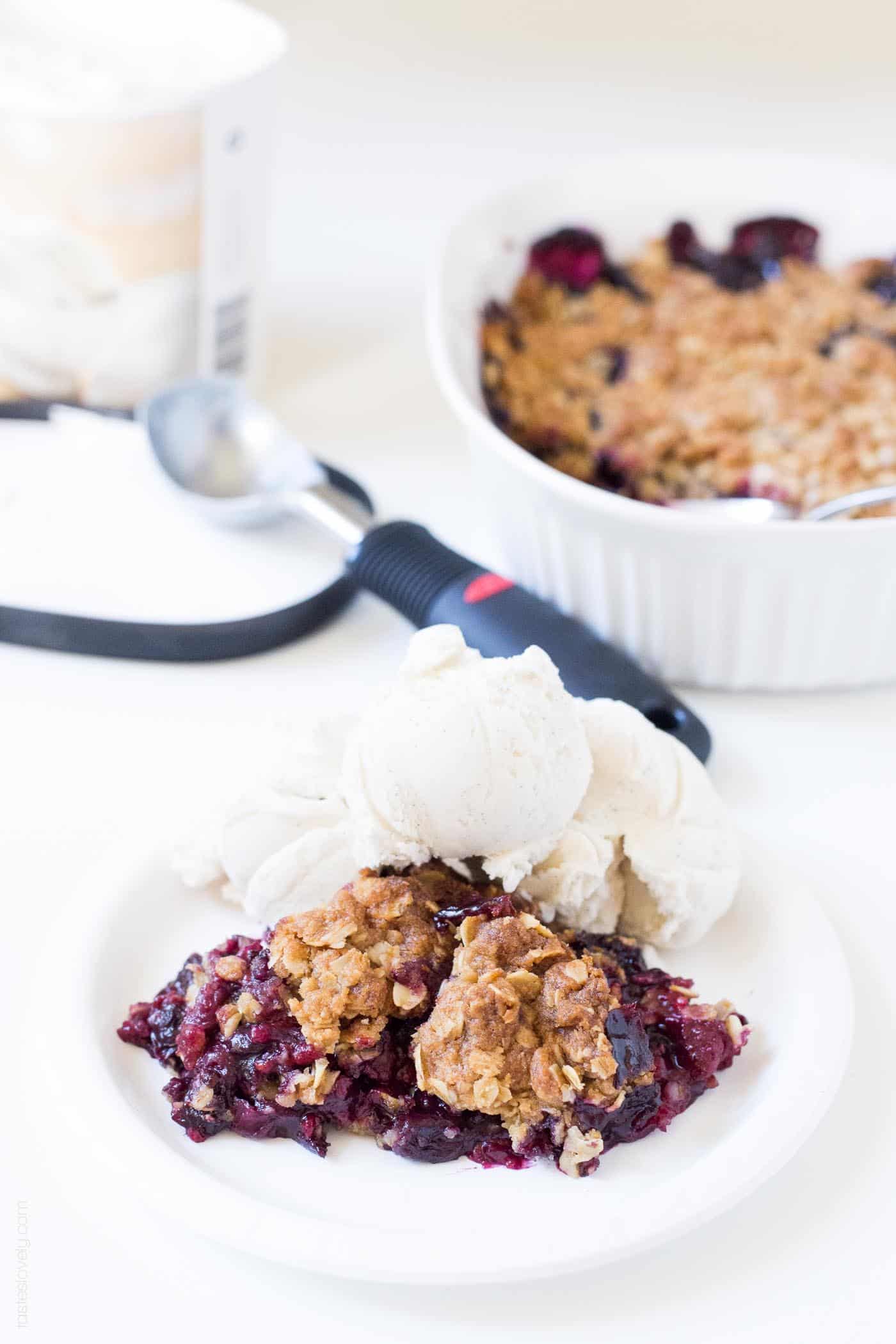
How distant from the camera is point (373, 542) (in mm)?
1458

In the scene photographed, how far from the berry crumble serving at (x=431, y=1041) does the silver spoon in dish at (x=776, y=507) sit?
56 centimetres

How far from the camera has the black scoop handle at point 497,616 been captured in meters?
1.30

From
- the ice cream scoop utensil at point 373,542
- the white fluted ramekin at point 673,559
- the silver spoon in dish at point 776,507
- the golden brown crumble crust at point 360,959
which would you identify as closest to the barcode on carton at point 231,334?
the ice cream scoop utensil at point 373,542

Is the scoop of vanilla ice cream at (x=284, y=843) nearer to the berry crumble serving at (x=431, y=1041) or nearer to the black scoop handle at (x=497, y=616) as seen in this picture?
the berry crumble serving at (x=431, y=1041)

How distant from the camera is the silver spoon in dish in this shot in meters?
1.39

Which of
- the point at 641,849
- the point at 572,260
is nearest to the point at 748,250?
the point at 572,260

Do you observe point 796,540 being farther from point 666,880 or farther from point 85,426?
point 85,426

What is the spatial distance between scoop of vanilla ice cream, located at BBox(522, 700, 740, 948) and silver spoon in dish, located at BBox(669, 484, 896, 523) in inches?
14.0

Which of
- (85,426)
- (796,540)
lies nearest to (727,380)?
(796,540)

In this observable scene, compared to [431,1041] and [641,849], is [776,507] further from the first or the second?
[431,1041]

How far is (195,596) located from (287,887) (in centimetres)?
53

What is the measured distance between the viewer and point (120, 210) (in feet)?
5.13

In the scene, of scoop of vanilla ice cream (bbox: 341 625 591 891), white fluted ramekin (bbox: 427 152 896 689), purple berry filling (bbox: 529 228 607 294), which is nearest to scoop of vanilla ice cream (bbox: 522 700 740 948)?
scoop of vanilla ice cream (bbox: 341 625 591 891)

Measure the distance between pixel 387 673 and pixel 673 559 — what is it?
12.2 inches
